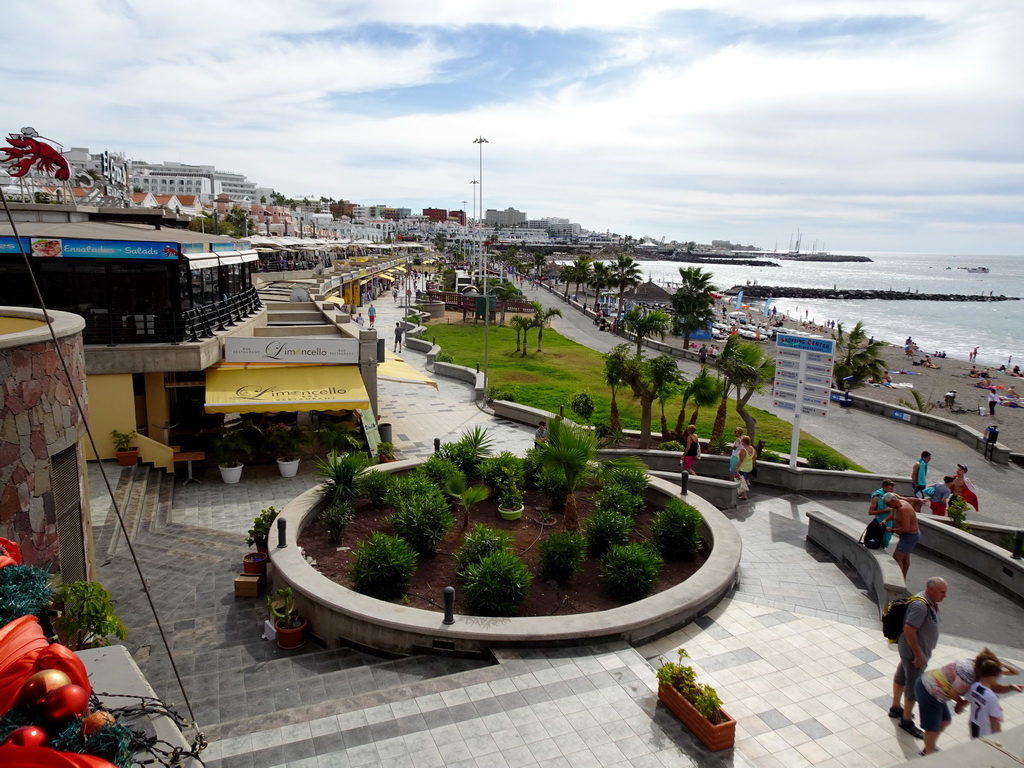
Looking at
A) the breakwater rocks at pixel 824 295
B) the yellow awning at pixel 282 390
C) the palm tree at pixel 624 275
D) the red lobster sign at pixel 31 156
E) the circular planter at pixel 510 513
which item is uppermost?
the red lobster sign at pixel 31 156

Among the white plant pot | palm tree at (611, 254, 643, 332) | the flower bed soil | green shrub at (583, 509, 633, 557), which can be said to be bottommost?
the white plant pot

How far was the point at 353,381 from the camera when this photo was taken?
16891 millimetres

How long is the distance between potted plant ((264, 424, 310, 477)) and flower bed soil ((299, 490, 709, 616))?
4363mm

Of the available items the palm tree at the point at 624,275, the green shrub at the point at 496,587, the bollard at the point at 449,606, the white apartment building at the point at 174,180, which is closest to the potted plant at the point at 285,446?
the green shrub at the point at 496,587

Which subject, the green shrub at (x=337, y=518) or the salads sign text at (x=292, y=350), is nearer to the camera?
the green shrub at (x=337, y=518)

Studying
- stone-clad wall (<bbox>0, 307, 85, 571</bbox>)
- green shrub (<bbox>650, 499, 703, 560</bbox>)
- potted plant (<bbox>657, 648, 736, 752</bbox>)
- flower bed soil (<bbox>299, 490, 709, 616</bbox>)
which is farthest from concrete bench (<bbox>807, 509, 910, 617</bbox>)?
stone-clad wall (<bbox>0, 307, 85, 571</bbox>)

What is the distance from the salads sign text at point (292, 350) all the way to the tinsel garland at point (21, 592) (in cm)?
1203

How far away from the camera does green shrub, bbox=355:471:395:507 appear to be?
39.4ft

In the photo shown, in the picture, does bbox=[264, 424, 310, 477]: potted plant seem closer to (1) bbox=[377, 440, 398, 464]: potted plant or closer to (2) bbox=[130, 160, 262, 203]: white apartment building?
(1) bbox=[377, 440, 398, 464]: potted plant

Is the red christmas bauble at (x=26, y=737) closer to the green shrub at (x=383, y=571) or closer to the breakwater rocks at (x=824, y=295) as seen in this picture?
the green shrub at (x=383, y=571)

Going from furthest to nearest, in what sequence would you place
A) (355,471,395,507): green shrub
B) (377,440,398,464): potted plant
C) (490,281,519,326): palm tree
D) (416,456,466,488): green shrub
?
(490,281,519,326): palm tree
(377,440,398,464): potted plant
(416,456,466,488): green shrub
(355,471,395,507): green shrub

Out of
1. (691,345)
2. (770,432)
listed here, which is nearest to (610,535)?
(770,432)

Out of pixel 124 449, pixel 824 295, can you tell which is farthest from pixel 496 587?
pixel 824 295

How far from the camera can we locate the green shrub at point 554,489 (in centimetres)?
1250
